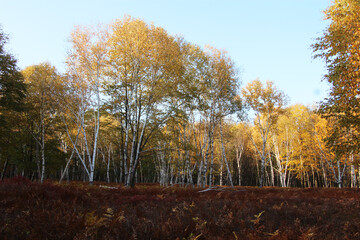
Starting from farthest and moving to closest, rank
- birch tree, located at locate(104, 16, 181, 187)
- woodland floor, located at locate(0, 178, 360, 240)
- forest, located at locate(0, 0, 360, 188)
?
birch tree, located at locate(104, 16, 181, 187), forest, located at locate(0, 0, 360, 188), woodland floor, located at locate(0, 178, 360, 240)

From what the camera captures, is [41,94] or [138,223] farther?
[41,94]

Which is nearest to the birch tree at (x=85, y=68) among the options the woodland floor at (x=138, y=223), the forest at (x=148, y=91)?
the forest at (x=148, y=91)

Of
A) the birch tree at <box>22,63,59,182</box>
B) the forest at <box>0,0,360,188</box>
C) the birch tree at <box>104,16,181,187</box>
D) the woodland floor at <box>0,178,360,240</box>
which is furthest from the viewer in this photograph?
the birch tree at <box>22,63,59,182</box>

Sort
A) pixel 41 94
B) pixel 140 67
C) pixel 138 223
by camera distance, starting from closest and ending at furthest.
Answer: pixel 138 223 → pixel 140 67 → pixel 41 94

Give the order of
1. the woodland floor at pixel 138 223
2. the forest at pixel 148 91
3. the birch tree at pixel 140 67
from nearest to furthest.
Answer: the woodland floor at pixel 138 223, the forest at pixel 148 91, the birch tree at pixel 140 67

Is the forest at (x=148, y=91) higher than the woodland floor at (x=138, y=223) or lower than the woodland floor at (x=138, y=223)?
higher

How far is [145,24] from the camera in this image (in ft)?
47.4

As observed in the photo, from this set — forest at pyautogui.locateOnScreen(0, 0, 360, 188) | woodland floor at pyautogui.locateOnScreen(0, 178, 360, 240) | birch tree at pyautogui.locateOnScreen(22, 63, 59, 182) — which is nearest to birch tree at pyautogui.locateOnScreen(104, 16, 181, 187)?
forest at pyautogui.locateOnScreen(0, 0, 360, 188)

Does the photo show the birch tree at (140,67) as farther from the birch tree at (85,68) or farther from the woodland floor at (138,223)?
the woodland floor at (138,223)

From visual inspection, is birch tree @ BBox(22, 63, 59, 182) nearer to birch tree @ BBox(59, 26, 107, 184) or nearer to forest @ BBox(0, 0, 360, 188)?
forest @ BBox(0, 0, 360, 188)

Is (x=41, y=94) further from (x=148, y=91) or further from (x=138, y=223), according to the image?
(x=138, y=223)

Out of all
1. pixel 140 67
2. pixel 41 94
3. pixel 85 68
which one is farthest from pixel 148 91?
pixel 41 94

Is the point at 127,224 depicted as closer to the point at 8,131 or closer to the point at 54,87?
the point at 54,87

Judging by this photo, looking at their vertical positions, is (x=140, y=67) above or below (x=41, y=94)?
above
